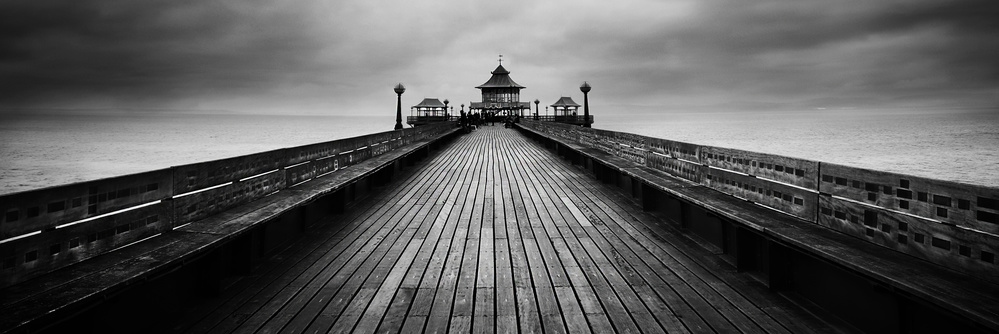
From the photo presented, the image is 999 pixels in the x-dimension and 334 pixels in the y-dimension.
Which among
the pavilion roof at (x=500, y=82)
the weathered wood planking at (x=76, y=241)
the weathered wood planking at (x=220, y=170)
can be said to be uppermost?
the pavilion roof at (x=500, y=82)

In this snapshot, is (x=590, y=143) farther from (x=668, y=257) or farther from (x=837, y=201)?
(x=837, y=201)

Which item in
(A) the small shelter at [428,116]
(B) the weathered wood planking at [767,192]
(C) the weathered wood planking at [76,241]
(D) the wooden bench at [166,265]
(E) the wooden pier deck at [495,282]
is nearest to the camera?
(D) the wooden bench at [166,265]

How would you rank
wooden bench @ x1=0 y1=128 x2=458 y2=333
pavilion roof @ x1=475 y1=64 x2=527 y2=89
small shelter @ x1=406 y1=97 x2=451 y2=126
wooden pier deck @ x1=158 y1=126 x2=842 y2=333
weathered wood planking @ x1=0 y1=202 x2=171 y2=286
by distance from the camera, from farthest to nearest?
1. pavilion roof @ x1=475 y1=64 x2=527 y2=89
2. small shelter @ x1=406 y1=97 x2=451 y2=126
3. wooden pier deck @ x1=158 y1=126 x2=842 y2=333
4. weathered wood planking @ x1=0 y1=202 x2=171 y2=286
5. wooden bench @ x1=0 y1=128 x2=458 y2=333

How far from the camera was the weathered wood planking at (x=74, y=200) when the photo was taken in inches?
94.5

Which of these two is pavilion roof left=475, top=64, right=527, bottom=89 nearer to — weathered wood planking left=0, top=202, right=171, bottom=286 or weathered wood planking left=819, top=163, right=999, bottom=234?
weathered wood planking left=819, top=163, right=999, bottom=234

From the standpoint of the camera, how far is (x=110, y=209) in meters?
2.96

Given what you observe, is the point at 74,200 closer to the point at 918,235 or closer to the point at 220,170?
the point at 220,170

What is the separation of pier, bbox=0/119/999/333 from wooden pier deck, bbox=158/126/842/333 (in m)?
0.02

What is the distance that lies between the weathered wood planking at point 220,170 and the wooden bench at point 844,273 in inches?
164

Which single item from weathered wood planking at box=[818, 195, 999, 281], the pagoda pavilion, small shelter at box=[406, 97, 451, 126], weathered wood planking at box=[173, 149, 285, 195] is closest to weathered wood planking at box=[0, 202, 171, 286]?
weathered wood planking at box=[173, 149, 285, 195]

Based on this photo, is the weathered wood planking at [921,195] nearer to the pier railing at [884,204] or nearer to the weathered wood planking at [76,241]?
the pier railing at [884,204]

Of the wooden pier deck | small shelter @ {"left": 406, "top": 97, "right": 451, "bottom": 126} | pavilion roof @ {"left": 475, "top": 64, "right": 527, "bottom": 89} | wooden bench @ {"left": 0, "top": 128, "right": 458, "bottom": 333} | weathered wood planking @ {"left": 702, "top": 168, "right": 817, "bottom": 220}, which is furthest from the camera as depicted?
pavilion roof @ {"left": 475, "top": 64, "right": 527, "bottom": 89}

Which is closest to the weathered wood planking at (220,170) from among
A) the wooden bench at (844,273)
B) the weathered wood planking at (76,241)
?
the weathered wood planking at (76,241)

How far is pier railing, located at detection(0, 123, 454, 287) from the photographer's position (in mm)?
2426
